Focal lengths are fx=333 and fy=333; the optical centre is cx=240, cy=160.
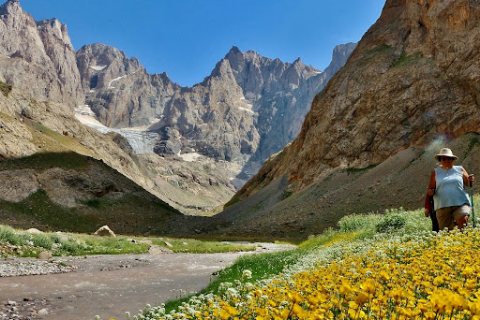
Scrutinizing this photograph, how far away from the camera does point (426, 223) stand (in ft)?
46.4

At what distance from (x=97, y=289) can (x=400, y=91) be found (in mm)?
63336

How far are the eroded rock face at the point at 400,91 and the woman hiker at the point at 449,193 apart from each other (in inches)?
1943

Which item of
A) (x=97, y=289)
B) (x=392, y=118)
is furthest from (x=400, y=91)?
(x=97, y=289)

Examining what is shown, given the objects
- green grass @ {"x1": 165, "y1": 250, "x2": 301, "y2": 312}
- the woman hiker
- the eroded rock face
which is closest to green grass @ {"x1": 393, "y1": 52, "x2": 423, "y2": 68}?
the eroded rock face

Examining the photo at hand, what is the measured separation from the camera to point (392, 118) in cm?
6253

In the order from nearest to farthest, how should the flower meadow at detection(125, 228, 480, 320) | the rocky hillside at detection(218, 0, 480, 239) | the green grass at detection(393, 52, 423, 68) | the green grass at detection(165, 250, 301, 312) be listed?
the flower meadow at detection(125, 228, 480, 320), the green grass at detection(165, 250, 301, 312), the rocky hillside at detection(218, 0, 480, 239), the green grass at detection(393, 52, 423, 68)

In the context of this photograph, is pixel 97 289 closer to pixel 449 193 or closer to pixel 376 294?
pixel 376 294

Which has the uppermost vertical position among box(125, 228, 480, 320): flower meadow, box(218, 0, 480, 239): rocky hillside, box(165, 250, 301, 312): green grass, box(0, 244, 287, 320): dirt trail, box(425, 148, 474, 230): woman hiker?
box(218, 0, 480, 239): rocky hillside

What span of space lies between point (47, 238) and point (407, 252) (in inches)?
1151

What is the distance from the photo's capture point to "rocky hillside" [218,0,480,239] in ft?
164

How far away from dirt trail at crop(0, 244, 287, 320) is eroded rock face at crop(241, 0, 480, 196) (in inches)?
1994

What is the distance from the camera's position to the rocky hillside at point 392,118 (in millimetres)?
49844

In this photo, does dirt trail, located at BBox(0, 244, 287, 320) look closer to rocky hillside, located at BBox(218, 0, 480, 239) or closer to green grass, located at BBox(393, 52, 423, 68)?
rocky hillside, located at BBox(218, 0, 480, 239)

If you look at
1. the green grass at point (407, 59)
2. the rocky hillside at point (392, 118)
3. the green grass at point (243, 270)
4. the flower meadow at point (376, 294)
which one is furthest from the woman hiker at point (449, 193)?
the green grass at point (407, 59)
